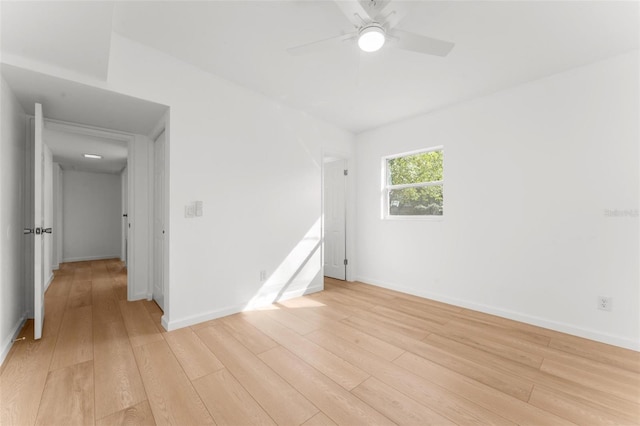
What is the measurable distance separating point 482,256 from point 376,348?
6.10 ft

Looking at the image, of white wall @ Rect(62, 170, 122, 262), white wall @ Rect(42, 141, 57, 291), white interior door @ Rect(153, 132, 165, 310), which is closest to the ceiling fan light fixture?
white interior door @ Rect(153, 132, 165, 310)

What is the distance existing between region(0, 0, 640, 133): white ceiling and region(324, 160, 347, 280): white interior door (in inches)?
72.9

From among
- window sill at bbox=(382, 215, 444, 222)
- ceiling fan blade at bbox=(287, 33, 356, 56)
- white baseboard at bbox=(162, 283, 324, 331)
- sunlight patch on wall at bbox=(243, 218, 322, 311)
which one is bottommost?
white baseboard at bbox=(162, 283, 324, 331)

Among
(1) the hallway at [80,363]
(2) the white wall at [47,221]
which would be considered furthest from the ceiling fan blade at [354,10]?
(2) the white wall at [47,221]

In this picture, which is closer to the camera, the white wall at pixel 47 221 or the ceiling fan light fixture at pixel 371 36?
the ceiling fan light fixture at pixel 371 36

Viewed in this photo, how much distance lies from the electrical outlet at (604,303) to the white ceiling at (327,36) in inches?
88.1

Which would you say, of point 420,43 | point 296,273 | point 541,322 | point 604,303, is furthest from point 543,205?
point 296,273

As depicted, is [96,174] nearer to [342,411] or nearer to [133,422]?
[133,422]

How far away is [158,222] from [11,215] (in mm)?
1213

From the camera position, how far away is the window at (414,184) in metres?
3.72

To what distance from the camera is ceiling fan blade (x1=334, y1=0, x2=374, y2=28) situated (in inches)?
57.8

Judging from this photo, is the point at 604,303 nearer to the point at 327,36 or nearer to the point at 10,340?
the point at 327,36

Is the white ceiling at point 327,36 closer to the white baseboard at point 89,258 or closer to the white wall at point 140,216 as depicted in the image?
the white wall at point 140,216

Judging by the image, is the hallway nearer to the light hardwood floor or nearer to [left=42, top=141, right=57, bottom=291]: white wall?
the light hardwood floor
